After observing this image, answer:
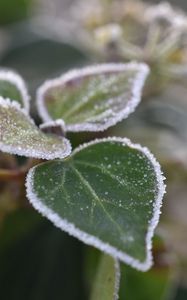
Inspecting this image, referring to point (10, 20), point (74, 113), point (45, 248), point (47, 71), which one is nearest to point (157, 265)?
point (45, 248)

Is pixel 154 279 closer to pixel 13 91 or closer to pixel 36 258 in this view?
pixel 36 258

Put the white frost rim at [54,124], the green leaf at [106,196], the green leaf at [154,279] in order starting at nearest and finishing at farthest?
1. the green leaf at [106,196]
2. the white frost rim at [54,124]
3. the green leaf at [154,279]

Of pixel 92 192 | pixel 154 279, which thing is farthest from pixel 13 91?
pixel 154 279

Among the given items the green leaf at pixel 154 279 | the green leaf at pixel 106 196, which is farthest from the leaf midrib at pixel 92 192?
the green leaf at pixel 154 279

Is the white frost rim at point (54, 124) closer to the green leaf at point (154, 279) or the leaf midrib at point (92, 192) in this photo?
the leaf midrib at point (92, 192)

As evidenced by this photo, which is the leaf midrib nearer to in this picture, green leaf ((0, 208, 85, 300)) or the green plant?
the green plant

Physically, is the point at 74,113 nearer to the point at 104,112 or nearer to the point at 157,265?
the point at 104,112

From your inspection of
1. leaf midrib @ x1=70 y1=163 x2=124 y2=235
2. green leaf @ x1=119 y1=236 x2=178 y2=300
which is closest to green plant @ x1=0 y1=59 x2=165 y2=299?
leaf midrib @ x1=70 y1=163 x2=124 y2=235
